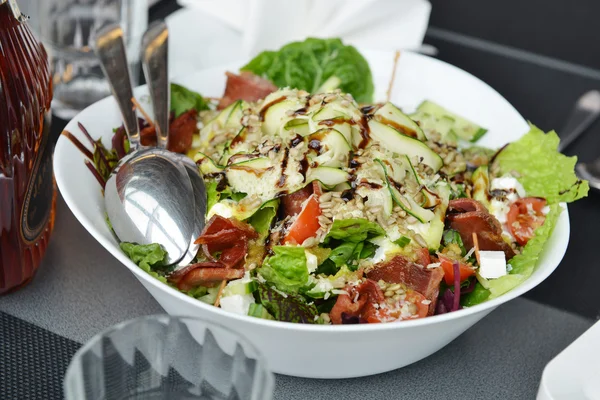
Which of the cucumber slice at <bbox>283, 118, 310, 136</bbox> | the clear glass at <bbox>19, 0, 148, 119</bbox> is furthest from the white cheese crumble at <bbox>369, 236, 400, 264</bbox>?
the clear glass at <bbox>19, 0, 148, 119</bbox>

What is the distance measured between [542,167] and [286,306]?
0.83 metres

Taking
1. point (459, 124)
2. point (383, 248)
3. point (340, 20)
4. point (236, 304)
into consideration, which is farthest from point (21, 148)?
point (340, 20)

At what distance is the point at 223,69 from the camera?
85.5 inches

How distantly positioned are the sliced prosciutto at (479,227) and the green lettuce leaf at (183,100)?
2.47 ft

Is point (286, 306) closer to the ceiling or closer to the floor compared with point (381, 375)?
closer to the ceiling

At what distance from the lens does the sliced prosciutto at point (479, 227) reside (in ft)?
5.43

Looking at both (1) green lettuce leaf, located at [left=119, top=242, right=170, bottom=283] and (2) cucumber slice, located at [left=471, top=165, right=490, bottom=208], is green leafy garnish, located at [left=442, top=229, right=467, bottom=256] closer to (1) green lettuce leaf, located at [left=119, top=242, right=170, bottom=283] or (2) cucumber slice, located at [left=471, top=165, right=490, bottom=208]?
(2) cucumber slice, located at [left=471, top=165, right=490, bottom=208]

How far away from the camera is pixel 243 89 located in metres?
2.05

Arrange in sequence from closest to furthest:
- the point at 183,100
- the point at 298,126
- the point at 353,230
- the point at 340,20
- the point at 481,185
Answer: the point at 353,230
the point at 298,126
the point at 481,185
the point at 183,100
the point at 340,20

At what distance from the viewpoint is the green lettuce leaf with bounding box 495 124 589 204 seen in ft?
6.02

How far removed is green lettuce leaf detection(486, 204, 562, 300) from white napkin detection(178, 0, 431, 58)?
1.13 m

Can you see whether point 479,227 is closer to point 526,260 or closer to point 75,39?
point 526,260

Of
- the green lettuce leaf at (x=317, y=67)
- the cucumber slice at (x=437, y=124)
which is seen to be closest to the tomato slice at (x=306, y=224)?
the cucumber slice at (x=437, y=124)

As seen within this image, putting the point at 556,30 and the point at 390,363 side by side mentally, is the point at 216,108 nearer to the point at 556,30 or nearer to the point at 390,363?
the point at 390,363
